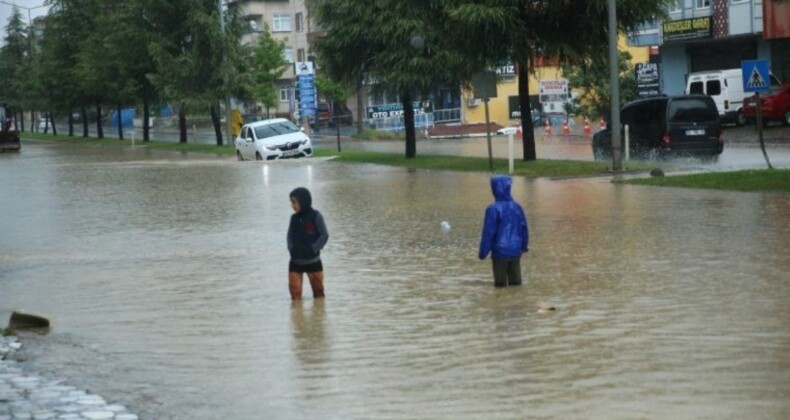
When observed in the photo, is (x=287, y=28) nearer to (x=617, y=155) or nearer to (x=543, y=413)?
(x=617, y=155)

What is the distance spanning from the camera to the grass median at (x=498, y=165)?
3112 cm

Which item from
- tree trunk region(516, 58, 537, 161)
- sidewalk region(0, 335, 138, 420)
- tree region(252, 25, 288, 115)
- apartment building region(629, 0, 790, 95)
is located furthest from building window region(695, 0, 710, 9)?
sidewalk region(0, 335, 138, 420)

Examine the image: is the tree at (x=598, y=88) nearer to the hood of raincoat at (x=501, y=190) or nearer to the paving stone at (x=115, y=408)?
the hood of raincoat at (x=501, y=190)

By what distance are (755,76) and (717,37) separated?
35293 millimetres

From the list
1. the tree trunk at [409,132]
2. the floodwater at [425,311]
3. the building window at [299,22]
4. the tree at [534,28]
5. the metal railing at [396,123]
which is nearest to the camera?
the floodwater at [425,311]

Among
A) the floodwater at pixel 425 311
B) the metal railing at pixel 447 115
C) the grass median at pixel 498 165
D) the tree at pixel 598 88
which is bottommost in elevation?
the floodwater at pixel 425 311

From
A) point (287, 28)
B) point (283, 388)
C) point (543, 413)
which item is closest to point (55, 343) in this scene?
point (283, 388)

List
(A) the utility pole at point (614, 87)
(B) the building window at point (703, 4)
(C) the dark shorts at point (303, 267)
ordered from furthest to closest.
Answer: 1. (B) the building window at point (703, 4)
2. (A) the utility pole at point (614, 87)
3. (C) the dark shorts at point (303, 267)

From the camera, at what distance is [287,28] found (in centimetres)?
11994

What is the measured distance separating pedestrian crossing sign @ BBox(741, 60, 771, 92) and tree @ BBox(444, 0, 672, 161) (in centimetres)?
694

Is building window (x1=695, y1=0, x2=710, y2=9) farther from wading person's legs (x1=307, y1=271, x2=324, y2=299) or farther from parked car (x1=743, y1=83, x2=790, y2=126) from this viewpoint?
wading person's legs (x1=307, y1=271, x2=324, y2=299)

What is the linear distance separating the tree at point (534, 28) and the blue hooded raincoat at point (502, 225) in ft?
65.7

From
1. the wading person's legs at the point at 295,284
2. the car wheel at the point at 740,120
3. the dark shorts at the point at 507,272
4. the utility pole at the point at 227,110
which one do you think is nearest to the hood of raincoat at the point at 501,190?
the dark shorts at the point at 507,272

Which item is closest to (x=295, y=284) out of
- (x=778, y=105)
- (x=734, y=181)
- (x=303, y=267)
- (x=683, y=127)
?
(x=303, y=267)
